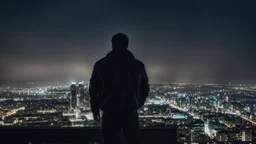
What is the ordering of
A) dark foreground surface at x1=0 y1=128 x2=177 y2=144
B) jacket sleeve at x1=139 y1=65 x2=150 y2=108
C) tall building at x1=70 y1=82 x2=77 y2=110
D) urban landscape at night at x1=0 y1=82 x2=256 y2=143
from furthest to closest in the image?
tall building at x1=70 y1=82 x2=77 y2=110 → urban landscape at night at x1=0 y1=82 x2=256 y2=143 → dark foreground surface at x1=0 y1=128 x2=177 y2=144 → jacket sleeve at x1=139 y1=65 x2=150 y2=108

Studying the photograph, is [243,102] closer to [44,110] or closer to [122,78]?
[44,110]

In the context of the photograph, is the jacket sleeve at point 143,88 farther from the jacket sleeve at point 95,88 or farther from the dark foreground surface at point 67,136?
the dark foreground surface at point 67,136

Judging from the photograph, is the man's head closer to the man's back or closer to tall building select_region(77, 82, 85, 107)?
the man's back

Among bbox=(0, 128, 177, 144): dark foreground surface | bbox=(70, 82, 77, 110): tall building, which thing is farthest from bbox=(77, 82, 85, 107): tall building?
bbox=(0, 128, 177, 144): dark foreground surface

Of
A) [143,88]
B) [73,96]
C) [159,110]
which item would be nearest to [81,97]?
[73,96]

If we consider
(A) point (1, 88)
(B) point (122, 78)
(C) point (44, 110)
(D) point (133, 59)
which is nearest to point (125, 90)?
(B) point (122, 78)

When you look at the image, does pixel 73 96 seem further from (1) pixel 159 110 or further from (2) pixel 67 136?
(2) pixel 67 136
